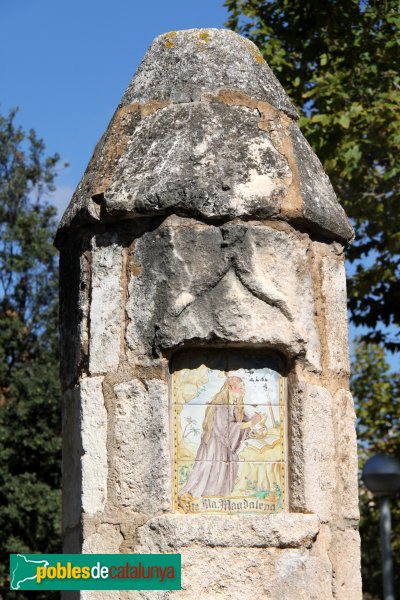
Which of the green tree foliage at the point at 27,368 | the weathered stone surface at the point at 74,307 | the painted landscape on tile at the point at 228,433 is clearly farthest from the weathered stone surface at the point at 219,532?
the green tree foliage at the point at 27,368

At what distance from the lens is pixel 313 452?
472cm

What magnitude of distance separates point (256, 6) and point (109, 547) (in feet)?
27.1

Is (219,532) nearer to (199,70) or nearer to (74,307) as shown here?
(74,307)

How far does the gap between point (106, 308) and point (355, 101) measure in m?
6.11

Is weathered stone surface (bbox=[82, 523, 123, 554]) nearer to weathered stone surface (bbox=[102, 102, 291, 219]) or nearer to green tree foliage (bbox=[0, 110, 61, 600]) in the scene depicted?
weathered stone surface (bbox=[102, 102, 291, 219])

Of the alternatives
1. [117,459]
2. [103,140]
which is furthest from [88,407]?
[103,140]

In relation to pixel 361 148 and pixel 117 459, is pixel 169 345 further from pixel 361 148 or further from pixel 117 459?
pixel 361 148

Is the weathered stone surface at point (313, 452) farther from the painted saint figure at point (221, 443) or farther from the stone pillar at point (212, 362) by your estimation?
the painted saint figure at point (221, 443)

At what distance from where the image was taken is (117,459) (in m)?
4.61

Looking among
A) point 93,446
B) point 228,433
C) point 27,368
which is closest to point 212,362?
point 228,433

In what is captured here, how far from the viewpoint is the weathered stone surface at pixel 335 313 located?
4.93m

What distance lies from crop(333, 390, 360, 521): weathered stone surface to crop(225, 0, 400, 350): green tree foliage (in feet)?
16.9

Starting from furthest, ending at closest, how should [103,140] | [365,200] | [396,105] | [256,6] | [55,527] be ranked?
1. [55,527]
2. [256,6]
3. [365,200]
4. [396,105]
5. [103,140]

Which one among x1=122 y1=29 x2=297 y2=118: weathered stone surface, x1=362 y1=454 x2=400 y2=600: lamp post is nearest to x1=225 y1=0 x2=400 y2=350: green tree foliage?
x1=362 y1=454 x2=400 y2=600: lamp post
